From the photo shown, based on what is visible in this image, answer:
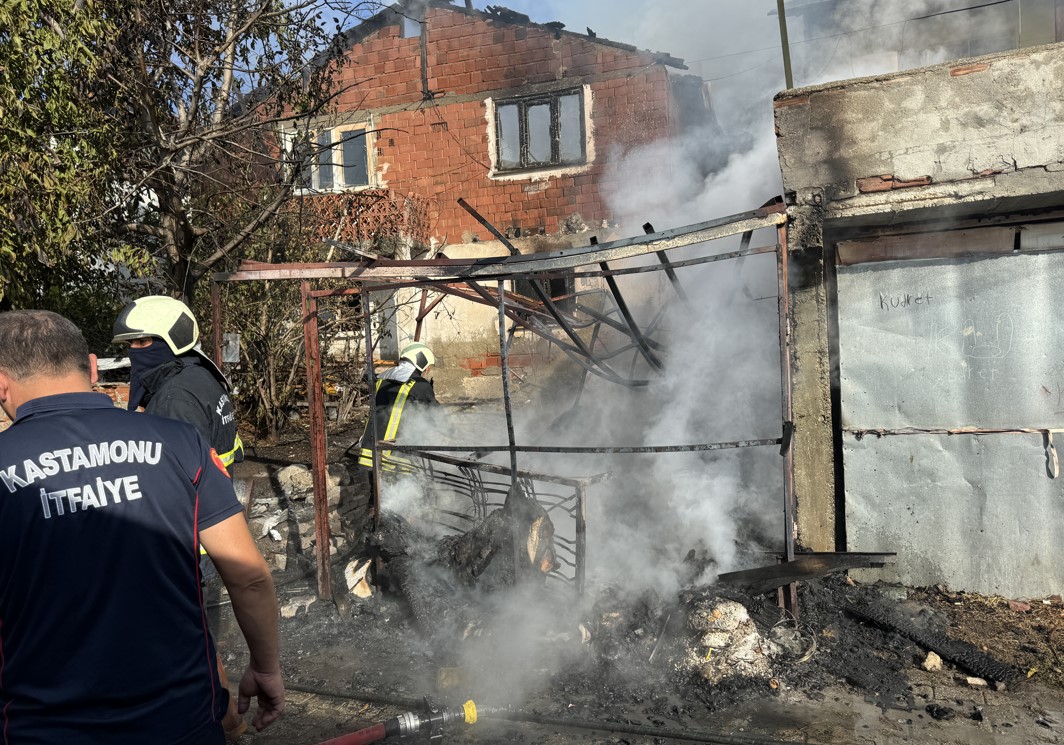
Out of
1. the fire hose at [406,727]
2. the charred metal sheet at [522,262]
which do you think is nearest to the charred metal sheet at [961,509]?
the charred metal sheet at [522,262]

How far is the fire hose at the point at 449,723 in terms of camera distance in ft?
9.81

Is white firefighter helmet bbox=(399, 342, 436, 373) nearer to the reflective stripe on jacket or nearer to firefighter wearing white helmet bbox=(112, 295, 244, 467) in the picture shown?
the reflective stripe on jacket

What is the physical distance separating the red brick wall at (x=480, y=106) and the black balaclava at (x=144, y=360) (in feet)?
33.8

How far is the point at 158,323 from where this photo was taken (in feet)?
12.6

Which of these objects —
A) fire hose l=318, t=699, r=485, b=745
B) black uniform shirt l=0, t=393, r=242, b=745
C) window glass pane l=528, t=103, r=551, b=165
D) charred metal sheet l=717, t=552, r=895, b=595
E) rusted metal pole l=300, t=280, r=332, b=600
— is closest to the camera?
black uniform shirt l=0, t=393, r=242, b=745

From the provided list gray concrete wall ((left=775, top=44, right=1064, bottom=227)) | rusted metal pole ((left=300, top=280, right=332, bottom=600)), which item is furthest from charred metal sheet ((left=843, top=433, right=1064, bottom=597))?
rusted metal pole ((left=300, top=280, right=332, bottom=600))

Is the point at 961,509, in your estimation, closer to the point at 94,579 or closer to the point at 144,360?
the point at 94,579

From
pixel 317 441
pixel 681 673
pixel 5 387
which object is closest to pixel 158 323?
pixel 5 387

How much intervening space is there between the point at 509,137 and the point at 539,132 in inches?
24.9

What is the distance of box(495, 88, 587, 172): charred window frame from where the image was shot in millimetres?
13633

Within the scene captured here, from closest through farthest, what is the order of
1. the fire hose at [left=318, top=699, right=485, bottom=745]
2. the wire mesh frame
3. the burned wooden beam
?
the fire hose at [left=318, top=699, right=485, bottom=745], the burned wooden beam, the wire mesh frame

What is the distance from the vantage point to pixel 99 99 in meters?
6.36

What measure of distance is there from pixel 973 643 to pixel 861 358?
2.01m

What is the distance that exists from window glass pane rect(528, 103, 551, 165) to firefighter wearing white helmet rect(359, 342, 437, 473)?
825cm
